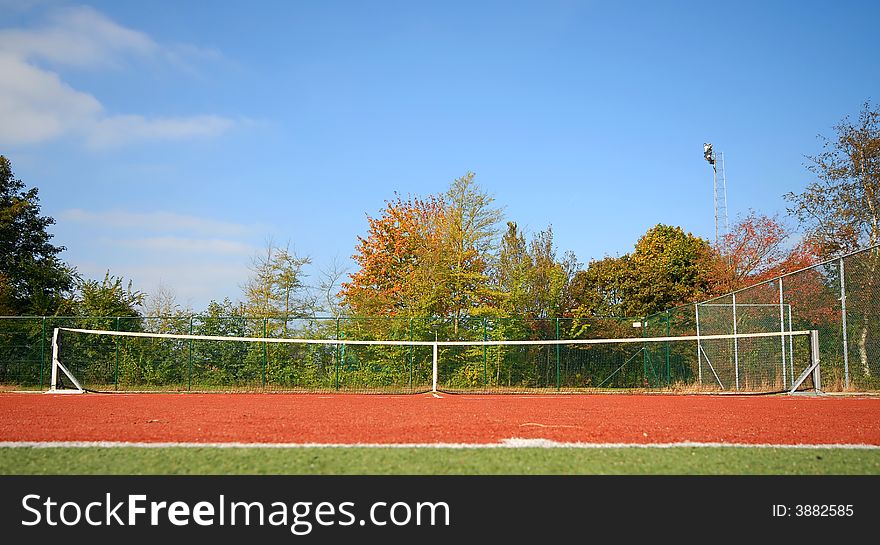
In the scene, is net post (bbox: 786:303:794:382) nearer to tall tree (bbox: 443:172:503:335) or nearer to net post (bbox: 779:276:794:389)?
net post (bbox: 779:276:794:389)

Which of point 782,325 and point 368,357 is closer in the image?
point 782,325

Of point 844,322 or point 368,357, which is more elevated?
point 844,322

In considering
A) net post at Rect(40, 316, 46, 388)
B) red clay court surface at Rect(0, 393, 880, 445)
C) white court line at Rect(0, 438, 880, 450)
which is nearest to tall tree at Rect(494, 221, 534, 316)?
net post at Rect(40, 316, 46, 388)

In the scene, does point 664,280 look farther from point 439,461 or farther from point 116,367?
point 439,461

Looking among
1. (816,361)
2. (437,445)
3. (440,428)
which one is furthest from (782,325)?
(437,445)

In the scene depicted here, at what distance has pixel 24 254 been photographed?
32875 mm

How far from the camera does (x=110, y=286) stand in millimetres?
22328

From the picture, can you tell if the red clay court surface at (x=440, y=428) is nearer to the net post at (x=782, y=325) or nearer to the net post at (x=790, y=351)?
the net post at (x=790, y=351)

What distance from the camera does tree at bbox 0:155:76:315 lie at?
97.5ft

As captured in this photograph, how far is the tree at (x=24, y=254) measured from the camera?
2970 cm

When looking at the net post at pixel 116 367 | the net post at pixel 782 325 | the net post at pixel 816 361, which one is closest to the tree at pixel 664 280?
the net post at pixel 782 325
